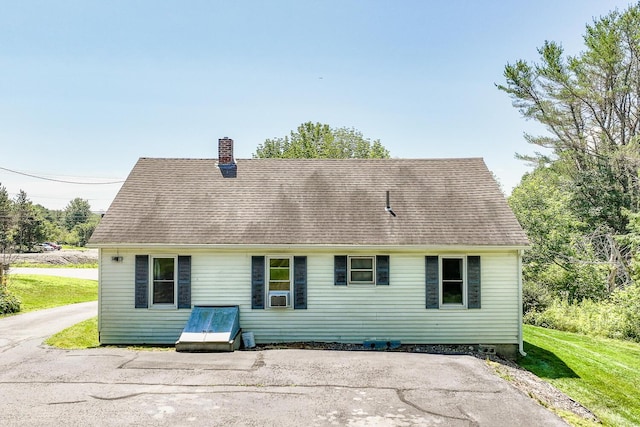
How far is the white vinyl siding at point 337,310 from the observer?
38.8ft

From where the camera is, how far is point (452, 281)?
39.4 feet

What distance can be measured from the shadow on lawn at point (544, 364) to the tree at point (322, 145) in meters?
28.4

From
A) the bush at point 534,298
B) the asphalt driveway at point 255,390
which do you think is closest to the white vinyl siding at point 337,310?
the asphalt driveway at point 255,390

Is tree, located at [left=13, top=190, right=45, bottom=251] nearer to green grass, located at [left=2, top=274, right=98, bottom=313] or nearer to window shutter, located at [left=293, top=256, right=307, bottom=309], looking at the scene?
green grass, located at [left=2, top=274, right=98, bottom=313]

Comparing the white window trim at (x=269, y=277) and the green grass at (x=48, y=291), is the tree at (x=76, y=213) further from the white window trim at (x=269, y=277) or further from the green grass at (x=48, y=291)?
the white window trim at (x=269, y=277)

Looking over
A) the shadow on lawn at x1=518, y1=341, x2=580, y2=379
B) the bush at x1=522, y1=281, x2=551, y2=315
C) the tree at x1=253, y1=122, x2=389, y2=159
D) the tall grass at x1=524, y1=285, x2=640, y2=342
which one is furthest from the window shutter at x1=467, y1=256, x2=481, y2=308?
the tree at x1=253, y1=122, x2=389, y2=159

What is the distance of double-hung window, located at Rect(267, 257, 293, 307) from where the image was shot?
11836 mm

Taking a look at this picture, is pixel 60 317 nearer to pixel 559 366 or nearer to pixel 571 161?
pixel 559 366

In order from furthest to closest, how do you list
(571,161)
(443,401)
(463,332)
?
(571,161), (463,332), (443,401)

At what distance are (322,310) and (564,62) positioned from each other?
2163 cm

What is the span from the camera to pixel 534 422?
656cm

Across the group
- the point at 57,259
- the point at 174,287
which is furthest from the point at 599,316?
the point at 57,259

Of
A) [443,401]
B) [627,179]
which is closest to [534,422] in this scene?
[443,401]

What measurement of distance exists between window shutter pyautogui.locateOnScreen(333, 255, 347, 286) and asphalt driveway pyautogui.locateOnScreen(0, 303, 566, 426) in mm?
1941
